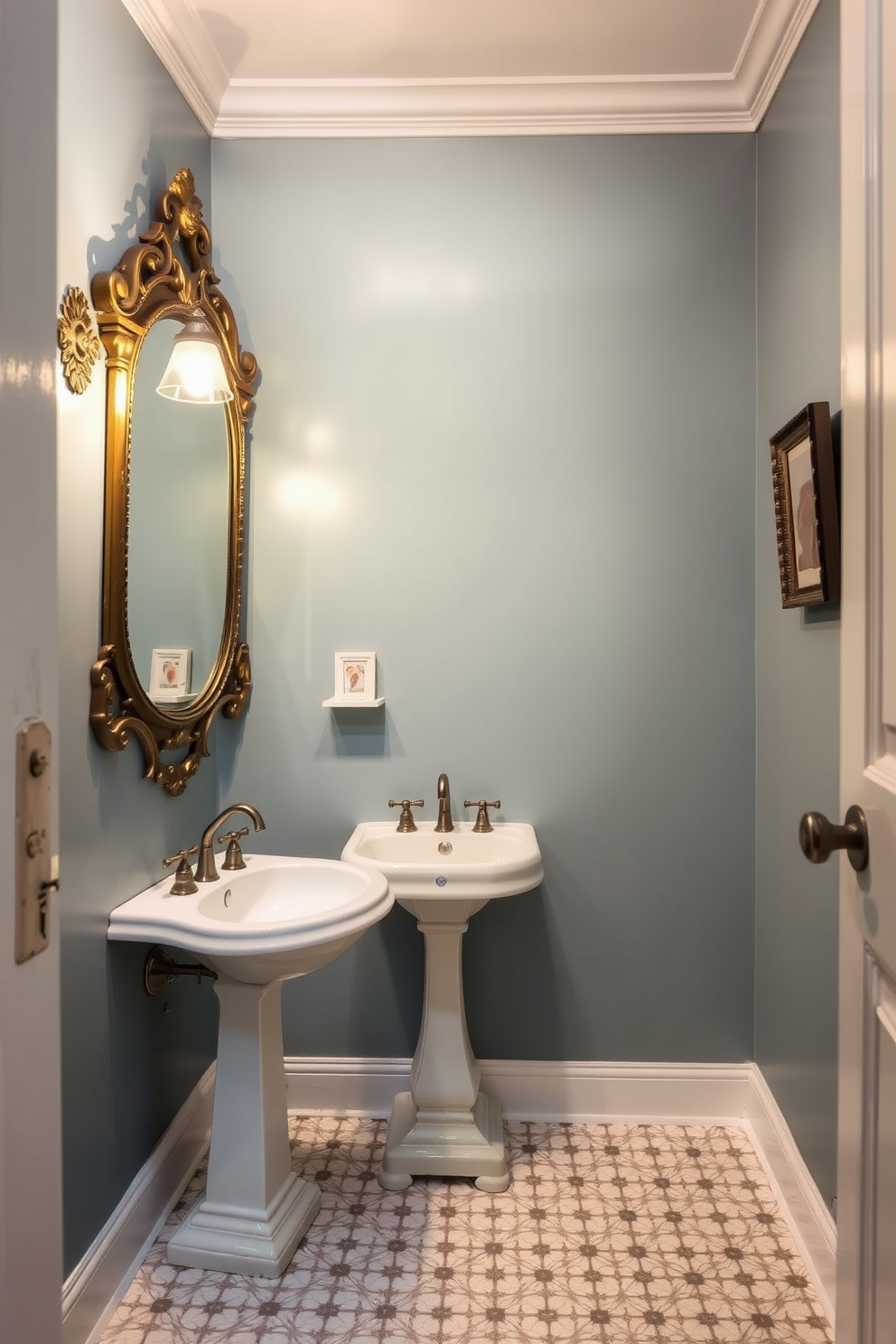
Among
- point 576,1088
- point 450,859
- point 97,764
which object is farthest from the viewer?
point 576,1088

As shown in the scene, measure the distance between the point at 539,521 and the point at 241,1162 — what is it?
1.71 metres

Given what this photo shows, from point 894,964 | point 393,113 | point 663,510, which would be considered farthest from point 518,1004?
point 393,113

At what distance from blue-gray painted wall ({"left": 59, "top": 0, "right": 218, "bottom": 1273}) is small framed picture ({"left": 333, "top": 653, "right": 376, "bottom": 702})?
0.58 meters

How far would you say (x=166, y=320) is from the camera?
6.19 ft

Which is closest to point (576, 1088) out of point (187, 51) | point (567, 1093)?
point (567, 1093)

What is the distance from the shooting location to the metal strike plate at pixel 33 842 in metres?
0.63

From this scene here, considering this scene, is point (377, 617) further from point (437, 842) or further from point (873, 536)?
point (873, 536)

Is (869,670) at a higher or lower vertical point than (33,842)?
higher

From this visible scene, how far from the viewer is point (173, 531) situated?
6.35 ft

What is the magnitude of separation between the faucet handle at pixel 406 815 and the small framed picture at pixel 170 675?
2.15ft

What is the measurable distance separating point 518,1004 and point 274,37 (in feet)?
8.60

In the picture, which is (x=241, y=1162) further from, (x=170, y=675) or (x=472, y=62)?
(x=472, y=62)

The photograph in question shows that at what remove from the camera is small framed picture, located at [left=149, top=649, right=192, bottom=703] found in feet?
6.12

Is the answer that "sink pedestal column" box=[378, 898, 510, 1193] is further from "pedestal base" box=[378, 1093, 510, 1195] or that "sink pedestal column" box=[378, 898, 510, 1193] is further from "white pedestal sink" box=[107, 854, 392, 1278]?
Answer: "white pedestal sink" box=[107, 854, 392, 1278]
